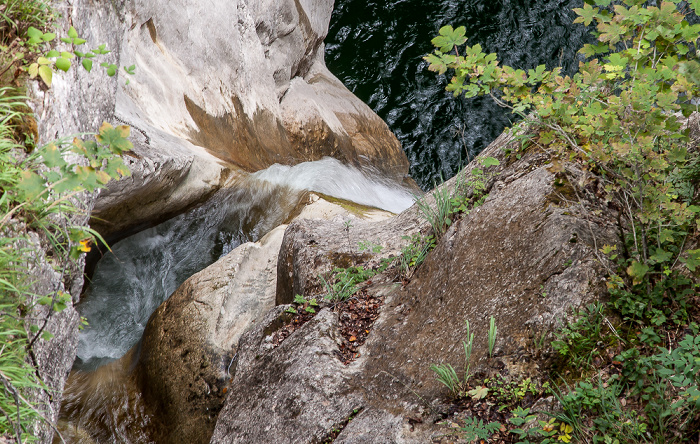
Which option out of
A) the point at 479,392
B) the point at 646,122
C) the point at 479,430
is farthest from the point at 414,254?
the point at 646,122

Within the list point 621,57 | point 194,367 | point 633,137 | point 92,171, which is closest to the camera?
point 92,171

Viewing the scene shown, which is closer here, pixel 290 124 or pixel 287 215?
pixel 287 215

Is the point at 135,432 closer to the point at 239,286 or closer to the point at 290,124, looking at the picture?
the point at 239,286

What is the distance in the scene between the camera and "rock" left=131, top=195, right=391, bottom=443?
4898 mm

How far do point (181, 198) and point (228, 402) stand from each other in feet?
11.6

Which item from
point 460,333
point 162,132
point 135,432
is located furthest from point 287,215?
point 460,333

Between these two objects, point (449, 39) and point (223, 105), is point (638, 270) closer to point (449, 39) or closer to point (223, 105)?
point (449, 39)

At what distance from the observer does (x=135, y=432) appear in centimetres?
506

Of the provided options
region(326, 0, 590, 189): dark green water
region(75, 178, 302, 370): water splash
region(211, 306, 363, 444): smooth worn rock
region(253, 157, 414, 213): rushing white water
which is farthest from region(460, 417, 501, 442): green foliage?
region(326, 0, 590, 189): dark green water

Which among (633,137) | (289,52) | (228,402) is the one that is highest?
(289,52)

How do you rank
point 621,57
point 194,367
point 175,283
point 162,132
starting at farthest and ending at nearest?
point 175,283, point 162,132, point 194,367, point 621,57

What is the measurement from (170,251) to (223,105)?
268 centimetres

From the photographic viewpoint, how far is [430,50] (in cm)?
1331

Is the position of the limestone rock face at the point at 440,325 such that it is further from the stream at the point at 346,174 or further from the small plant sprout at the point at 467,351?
the stream at the point at 346,174
